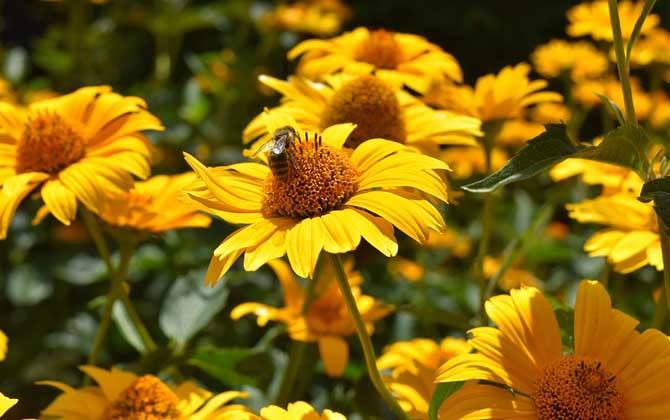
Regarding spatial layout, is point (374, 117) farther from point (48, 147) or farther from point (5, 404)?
point (5, 404)

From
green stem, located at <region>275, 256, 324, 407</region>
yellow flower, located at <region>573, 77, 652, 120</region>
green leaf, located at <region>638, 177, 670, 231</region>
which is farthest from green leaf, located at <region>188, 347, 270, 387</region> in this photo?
yellow flower, located at <region>573, 77, 652, 120</region>

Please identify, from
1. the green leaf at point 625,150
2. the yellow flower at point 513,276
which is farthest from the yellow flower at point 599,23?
the green leaf at point 625,150

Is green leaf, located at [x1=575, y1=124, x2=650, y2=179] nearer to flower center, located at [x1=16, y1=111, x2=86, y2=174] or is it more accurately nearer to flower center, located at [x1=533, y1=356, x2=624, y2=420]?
flower center, located at [x1=533, y1=356, x2=624, y2=420]

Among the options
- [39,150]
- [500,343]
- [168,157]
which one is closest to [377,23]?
[168,157]

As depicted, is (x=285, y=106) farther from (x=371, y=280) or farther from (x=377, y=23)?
(x=377, y=23)

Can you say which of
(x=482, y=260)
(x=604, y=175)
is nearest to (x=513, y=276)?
(x=604, y=175)

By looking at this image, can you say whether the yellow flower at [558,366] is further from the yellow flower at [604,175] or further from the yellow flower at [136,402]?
the yellow flower at [604,175]

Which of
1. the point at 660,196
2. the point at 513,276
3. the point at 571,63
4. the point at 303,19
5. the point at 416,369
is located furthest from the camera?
the point at 303,19
